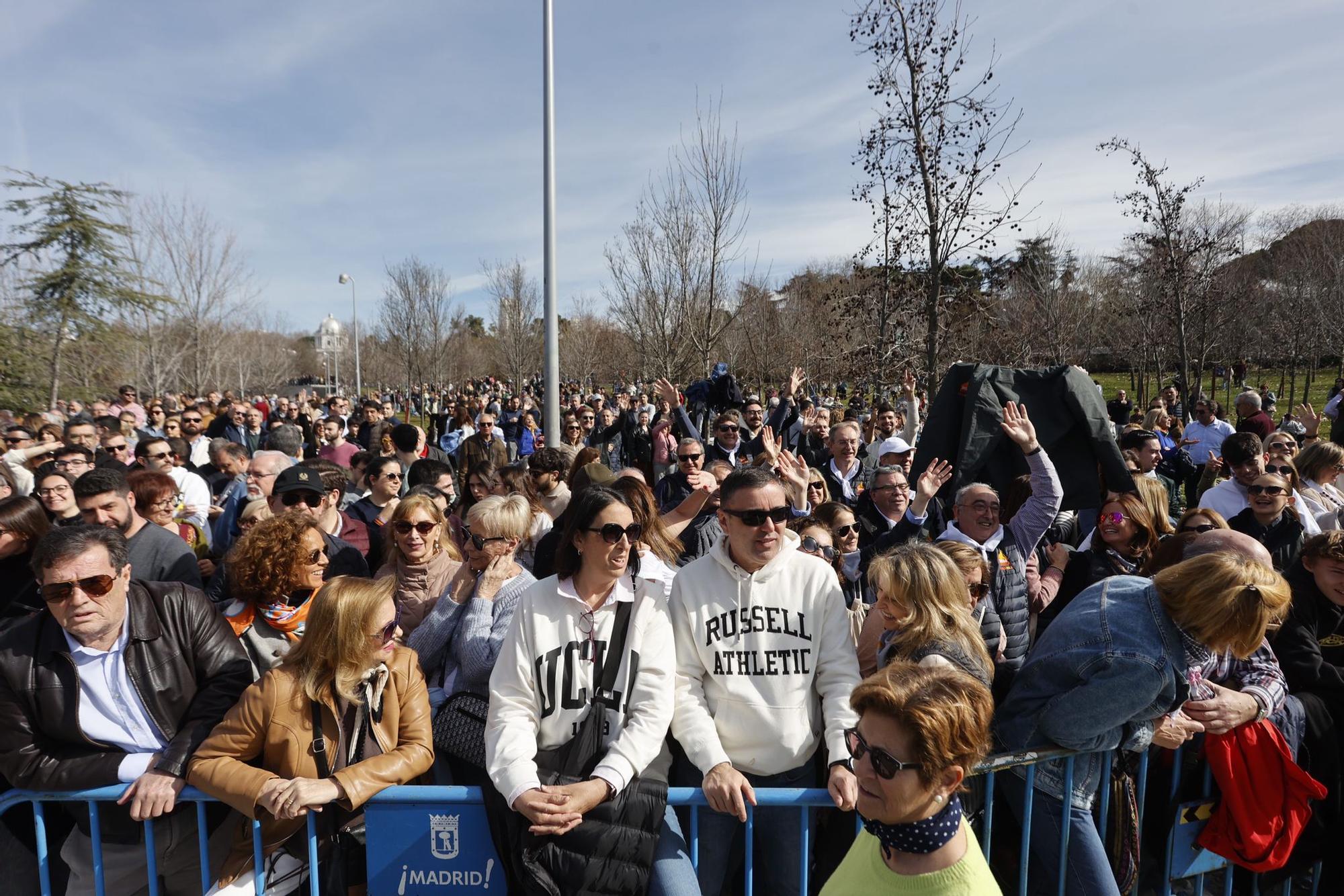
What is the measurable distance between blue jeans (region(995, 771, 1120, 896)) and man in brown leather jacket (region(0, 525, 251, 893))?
10.1 feet

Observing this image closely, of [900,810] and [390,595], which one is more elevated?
[390,595]

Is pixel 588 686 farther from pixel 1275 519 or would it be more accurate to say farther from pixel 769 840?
pixel 1275 519

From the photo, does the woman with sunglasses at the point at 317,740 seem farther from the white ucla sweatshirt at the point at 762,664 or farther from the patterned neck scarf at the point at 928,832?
the patterned neck scarf at the point at 928,832

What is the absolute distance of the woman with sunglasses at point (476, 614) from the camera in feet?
10.6

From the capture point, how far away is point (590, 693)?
2.75 meters

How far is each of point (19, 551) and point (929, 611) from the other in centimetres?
442

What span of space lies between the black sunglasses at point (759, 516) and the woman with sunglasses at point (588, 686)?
Answer: 42cm

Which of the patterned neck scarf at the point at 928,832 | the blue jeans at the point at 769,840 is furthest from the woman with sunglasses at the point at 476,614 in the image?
the patterned neck scarf at the point at 928,832

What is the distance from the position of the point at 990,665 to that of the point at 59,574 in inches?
138

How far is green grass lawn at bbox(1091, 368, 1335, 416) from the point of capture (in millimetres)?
32219

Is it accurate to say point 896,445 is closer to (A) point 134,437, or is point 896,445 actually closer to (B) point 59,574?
(B) point 59,574

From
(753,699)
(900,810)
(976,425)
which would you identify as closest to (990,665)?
(753,699)

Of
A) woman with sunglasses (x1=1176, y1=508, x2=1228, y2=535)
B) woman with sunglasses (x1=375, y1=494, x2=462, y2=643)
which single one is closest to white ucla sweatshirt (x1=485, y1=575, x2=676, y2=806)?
woman with sunglasses (x1=375, y1=494, x2=462, y2=643)

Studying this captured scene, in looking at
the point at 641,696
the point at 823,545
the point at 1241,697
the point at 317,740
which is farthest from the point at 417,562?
the point at 1241,697
